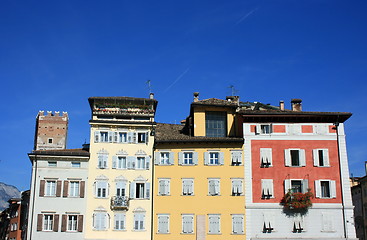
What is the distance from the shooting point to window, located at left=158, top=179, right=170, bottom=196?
47.5 meters

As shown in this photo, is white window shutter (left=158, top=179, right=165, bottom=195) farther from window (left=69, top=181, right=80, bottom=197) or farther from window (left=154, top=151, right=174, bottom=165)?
window (left=69, top=181, right=80, bottom=197)

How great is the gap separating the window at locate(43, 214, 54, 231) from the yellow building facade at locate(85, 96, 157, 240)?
130 inches

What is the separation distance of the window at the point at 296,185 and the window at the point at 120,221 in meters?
16.0

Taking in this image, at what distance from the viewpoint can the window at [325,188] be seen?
4716 centimetres

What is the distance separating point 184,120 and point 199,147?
10.2 meters

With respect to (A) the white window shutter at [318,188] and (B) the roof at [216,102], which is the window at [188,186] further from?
(A) the white window shutter at [318,188]

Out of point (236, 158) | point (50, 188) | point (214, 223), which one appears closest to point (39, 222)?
point (50, 188)

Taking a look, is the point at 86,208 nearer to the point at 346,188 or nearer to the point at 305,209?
the point at 305,209

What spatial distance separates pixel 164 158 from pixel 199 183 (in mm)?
4316

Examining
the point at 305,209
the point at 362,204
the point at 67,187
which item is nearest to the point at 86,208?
the point at 67,187

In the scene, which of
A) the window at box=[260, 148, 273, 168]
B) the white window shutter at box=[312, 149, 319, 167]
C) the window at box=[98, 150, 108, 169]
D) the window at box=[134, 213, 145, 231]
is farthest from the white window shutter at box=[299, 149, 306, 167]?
the window at box=[98, 150, 108, 169]

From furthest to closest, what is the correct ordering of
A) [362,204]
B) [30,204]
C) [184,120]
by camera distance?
[362,204]
[184,120]
[30,204]

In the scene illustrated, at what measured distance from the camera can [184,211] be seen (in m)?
46.9

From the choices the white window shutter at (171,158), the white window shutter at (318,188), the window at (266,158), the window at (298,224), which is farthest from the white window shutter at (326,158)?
the white window shutter at (171,158)
